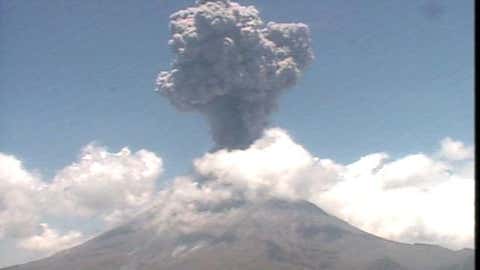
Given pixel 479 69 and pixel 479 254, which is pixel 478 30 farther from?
pixel 479 254

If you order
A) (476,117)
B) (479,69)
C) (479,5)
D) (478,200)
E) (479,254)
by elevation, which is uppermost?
(479,5)

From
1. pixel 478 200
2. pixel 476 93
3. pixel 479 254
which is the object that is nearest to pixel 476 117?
pixel 476 93

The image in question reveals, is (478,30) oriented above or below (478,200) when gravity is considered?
above

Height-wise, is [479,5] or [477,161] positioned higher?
[479,5]

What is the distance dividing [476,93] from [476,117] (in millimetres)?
2218

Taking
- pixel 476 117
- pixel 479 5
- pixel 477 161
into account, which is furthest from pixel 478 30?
pixel 477 161

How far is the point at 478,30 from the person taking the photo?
211 feet

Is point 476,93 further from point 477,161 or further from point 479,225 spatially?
point 479,225

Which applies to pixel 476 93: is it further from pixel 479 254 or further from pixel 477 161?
pixel 479 254

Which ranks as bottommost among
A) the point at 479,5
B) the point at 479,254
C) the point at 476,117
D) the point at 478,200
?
the point at 479,254

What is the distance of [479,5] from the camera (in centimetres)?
6438

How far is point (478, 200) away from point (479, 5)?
1798 cm

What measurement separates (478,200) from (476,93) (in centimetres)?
987

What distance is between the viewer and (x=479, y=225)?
64312mm
